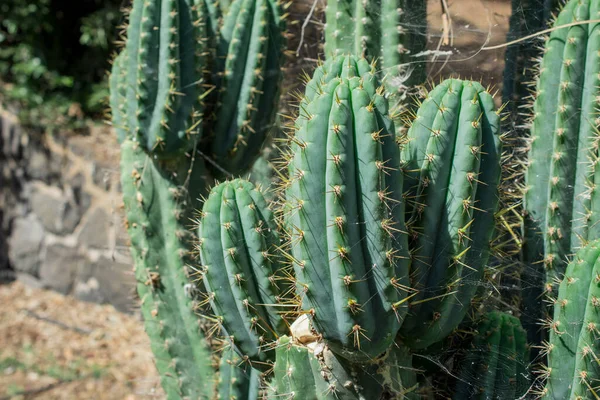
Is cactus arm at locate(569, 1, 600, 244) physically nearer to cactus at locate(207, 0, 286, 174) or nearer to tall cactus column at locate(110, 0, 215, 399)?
cactus at locate(207, 0, 286, 174)

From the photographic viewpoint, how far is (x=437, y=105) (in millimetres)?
2057

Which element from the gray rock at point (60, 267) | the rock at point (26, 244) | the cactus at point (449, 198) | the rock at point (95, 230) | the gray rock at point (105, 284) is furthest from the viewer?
the rock at point (26, 244)

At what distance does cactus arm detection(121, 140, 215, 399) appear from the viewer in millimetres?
3146

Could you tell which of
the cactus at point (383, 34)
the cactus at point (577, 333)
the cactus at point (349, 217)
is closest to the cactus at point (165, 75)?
the cactus at point (383, 34)

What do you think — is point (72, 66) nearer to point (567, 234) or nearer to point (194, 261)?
point (194, 261)

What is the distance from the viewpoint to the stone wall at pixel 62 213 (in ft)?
20.2

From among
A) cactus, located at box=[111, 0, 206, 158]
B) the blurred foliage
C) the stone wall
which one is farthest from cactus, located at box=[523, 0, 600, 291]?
the blurred foliage

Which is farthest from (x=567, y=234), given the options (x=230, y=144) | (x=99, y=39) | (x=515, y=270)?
(x=99, y=39)

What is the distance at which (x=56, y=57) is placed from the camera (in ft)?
23.7

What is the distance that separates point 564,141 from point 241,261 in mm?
1183

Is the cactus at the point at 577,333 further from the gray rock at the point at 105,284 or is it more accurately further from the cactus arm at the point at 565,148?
the gray rock at the point at 105,284

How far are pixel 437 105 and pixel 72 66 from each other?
5989mm

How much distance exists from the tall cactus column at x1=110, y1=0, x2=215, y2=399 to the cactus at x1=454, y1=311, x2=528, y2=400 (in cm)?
129

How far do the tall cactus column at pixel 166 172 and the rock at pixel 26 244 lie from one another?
13.0 ft
